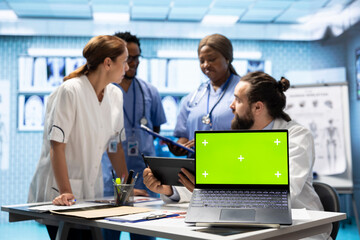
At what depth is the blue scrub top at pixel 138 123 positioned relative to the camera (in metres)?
3.21

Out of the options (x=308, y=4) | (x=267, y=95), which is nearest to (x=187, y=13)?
(x=308, y=4)

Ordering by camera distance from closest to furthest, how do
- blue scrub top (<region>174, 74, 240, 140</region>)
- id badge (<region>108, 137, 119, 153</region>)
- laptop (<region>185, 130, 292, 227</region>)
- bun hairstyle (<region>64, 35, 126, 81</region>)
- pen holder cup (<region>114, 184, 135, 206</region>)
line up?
laptop (<region>185, 130, 292, 227</region>), pen holder cup (<region>114, 184, 135, 206</region>), bun hairstyle (<region>64, 35, 126, 81</region>), id badge (<region>108, 137, 119, 153</region>), blue scrub top (<region>174, 74, 240, 140</region>)

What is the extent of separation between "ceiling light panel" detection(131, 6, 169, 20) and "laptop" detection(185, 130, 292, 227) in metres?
4.28

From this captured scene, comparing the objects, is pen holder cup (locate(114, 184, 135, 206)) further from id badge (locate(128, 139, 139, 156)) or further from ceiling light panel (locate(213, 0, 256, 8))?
ceiling light panel (locate(213, 0, 256, 8))

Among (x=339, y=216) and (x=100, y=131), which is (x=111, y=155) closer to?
(x=100, y=131)

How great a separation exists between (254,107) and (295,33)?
420 cm

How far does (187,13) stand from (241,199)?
461 centimetres

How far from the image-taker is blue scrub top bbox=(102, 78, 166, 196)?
3213mm

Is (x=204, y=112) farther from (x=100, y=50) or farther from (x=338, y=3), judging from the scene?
(x=338, y=3)

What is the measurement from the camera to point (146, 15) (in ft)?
19.5

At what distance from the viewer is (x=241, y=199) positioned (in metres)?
1.59

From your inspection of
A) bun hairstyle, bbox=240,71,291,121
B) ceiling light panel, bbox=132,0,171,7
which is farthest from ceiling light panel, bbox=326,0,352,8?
bun hairstyle, bbox=240,71,291,121

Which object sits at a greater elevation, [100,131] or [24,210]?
[100,131]

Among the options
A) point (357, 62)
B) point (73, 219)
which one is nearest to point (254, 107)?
point (73, 219)
